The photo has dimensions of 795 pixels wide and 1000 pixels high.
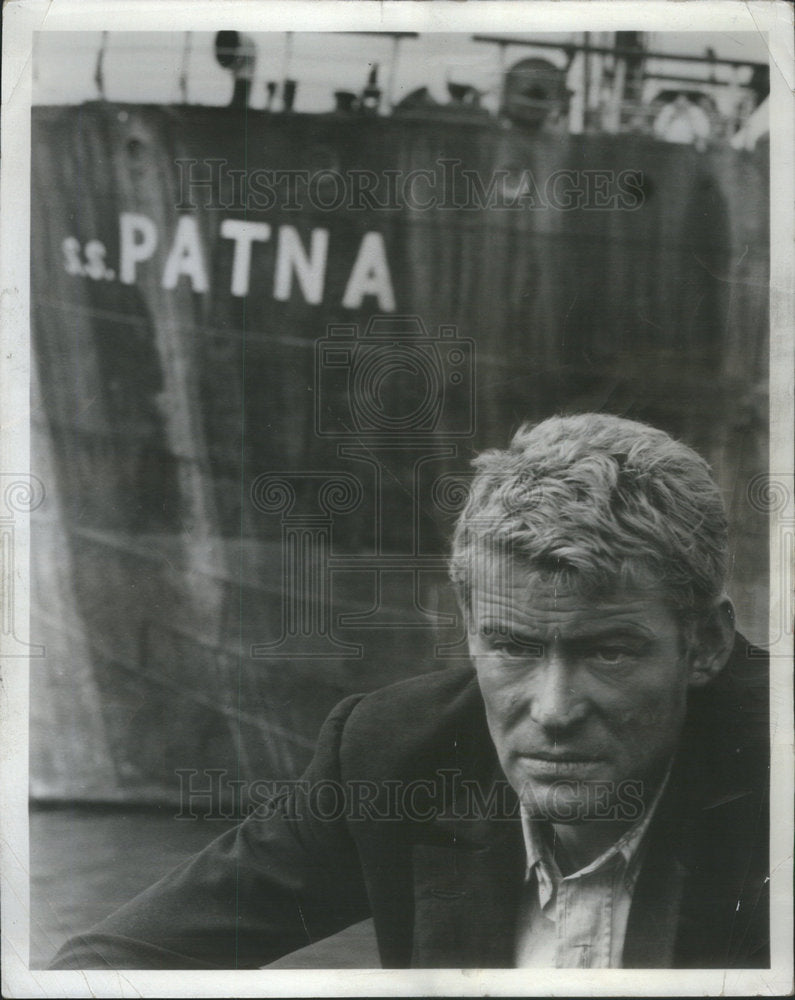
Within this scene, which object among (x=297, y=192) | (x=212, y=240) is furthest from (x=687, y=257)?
(x=212, y=240)

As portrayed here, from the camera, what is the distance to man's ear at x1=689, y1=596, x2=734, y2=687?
2.67m

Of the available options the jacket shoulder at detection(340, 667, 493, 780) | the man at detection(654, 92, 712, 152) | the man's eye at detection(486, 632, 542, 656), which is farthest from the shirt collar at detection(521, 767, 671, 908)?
the man at detection(654, 92, 712, 152)

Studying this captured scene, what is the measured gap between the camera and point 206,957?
2.72 meters

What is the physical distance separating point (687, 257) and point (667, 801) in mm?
1599

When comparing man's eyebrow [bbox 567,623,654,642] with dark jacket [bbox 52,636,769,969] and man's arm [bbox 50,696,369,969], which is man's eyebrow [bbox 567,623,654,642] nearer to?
dark jacket [bbox 52,636,769,969]

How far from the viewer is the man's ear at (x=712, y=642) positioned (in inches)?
105

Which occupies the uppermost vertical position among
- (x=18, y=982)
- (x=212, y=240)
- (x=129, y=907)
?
(x=212, y=240)

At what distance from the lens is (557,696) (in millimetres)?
2613

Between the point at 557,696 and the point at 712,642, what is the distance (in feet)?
1.60

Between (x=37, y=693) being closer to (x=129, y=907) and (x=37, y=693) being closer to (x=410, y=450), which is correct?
(x=129, y=907)

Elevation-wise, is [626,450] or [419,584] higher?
[626,450]

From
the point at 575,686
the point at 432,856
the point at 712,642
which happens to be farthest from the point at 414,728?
the point at 712,642

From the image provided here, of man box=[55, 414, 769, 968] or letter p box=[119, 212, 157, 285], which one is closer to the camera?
man box=[55, 414, 769, 968]

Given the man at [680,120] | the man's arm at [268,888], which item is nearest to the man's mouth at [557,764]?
the man's arm at [268,888]
